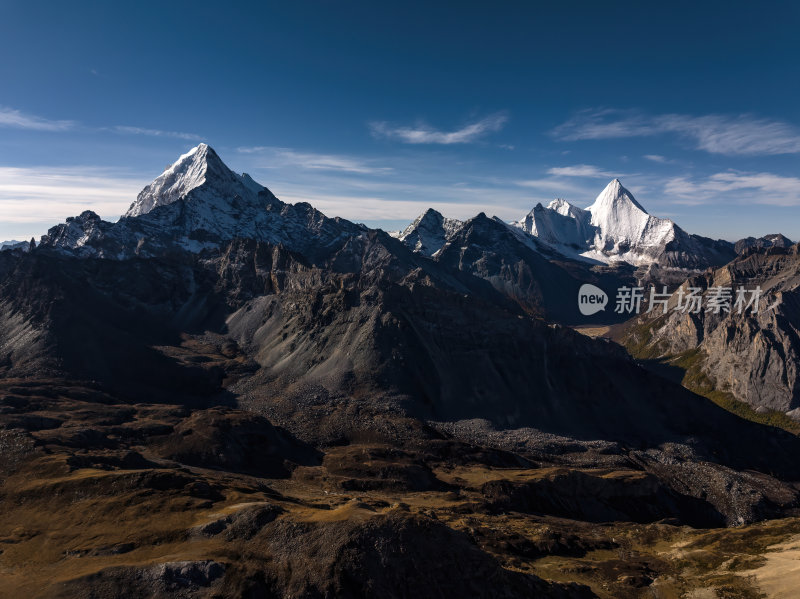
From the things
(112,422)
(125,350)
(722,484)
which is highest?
(125,350)

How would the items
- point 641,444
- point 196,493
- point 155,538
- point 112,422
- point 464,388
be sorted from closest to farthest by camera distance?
point 155,538 → point 196,493 → point 112,422 → point 641,444 → point 464,388

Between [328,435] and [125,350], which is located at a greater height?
[125,350]

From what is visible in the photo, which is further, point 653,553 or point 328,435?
point 328,435

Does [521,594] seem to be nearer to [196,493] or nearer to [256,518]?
[256,518]

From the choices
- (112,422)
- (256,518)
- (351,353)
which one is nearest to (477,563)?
(256,518)

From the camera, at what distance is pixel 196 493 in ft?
277

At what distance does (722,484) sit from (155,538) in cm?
14328

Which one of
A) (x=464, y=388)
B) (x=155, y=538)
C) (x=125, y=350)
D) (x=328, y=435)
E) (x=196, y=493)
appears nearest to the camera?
(x=155, y=538)

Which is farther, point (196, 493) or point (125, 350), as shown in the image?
point (125, 350)

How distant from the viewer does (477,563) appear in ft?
209

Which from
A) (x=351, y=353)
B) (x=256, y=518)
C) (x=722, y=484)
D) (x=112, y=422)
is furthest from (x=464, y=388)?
(x=256, y=518)

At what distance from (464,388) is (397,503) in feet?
269

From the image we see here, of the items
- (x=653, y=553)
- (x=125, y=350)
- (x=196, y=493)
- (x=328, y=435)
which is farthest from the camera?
(x=125, y=350)

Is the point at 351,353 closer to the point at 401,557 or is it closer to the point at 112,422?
the point at 112,422
